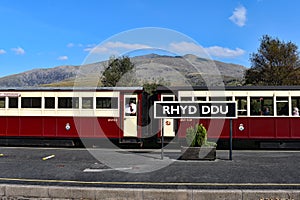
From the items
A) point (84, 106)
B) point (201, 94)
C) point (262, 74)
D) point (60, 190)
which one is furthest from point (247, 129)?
point (262, 74)

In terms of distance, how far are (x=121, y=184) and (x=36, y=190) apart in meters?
2.01

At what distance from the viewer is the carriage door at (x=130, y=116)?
15.4m

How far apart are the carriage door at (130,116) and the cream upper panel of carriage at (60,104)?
0.47m

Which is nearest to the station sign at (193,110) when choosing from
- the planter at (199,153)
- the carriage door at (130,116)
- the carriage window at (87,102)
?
the planter at (199,153)

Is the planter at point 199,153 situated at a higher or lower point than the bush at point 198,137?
lower

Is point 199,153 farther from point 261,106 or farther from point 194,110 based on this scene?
point 261,106

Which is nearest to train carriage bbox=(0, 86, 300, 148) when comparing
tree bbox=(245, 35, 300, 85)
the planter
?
the planter

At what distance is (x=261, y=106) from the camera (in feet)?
48.7

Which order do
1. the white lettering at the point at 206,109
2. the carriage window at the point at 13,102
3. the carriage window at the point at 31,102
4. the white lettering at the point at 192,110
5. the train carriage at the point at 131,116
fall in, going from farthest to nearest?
1. the carriage window at the point at 13,102
2. the carriage window at the point at 31,102
3. the train carriage at the point at 131,116
4. the white lettering at the point at 192,110
5. the white lettering at the point at 206,109

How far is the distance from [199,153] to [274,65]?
141ft

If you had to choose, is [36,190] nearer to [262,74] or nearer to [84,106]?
[84,106]

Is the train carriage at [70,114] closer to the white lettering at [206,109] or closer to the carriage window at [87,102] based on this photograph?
the carriage window at [87,102]

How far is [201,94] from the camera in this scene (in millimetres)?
15008

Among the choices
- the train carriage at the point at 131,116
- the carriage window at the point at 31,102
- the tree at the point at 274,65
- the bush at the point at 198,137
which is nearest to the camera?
the bush at the point at 198,137
